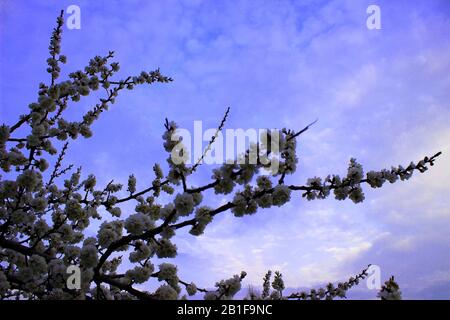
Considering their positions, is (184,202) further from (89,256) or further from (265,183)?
(89,256)

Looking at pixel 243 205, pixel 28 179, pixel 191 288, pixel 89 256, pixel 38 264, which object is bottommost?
pixel 191 288

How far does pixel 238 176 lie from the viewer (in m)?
5.01

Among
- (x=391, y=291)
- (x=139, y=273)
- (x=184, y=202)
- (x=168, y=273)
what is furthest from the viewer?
(x=168, y=273)

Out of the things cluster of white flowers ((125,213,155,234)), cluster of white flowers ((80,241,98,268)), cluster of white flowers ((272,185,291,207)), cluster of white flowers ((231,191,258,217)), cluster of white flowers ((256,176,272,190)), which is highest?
cluster of white flowers ((256,176,272,190))

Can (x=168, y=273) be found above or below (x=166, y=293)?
above

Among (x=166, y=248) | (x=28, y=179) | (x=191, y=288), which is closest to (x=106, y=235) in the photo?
(x=166, y=248)

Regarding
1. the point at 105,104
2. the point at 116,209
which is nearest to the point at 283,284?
the point at 116,209

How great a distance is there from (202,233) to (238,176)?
3.21 feet

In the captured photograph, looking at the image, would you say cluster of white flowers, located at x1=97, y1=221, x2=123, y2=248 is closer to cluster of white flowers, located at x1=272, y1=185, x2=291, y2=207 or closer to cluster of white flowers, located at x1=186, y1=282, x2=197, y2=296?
cluster of white flowers, located at x1=186, y1=282, x2=197, y2=296

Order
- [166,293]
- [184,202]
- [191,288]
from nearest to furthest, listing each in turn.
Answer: [184,202] < [166,293] < [191,288]

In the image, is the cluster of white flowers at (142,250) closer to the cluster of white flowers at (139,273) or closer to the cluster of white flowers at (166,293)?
the cluster of white flowers at (139,273)

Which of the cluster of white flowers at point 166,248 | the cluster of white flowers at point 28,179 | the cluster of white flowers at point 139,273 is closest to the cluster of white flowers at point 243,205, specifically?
the cluster of white flowers at point 166,248

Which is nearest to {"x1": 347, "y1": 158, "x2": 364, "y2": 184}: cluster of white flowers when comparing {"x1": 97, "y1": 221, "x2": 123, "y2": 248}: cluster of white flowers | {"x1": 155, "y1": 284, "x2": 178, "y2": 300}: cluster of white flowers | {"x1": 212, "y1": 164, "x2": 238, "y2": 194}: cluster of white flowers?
{"x1": 212, "y1": 164, "x2": 238, "y2": 194}: cluster of white flowers
